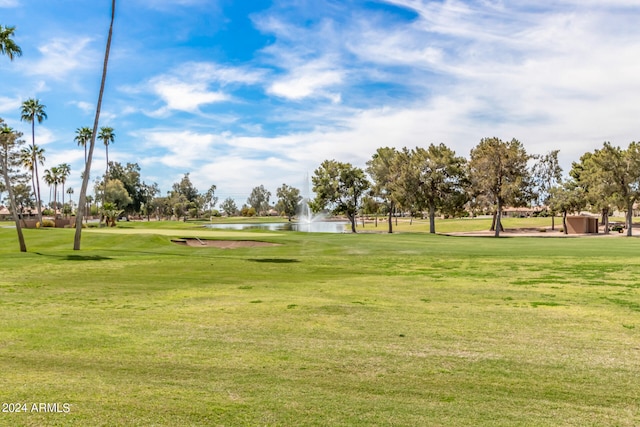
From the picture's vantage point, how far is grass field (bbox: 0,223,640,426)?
5633 millimetres

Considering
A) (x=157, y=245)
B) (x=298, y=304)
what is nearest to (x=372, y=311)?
(x=298, y=304)

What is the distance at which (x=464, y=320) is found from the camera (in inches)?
425

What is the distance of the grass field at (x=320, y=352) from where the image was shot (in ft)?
18.5

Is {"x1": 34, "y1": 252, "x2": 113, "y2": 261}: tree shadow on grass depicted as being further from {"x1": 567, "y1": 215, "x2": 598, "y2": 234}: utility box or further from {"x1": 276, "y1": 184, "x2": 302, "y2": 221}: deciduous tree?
{"x1": 276, "y1": 184, "x2": 302, "y2": 221}: deciduous tree

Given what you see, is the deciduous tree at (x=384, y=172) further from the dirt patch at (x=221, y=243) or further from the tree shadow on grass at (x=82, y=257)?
the tree shadow on grass at (x=82, y=257)

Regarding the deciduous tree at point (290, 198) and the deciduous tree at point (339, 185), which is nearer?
the deciduous tree at point (339, 185)

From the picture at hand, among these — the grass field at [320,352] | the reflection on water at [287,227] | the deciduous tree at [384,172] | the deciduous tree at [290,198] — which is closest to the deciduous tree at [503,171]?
the deciduous tree at [384,172]

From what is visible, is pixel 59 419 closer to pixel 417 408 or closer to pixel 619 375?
pixel 417 408

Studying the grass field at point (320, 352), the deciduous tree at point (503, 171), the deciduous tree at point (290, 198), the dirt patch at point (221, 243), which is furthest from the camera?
the deciduous tree at point (290, 198)

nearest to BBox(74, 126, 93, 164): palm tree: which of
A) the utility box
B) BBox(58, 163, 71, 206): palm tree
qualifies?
BBox(58, 163, 71, 206): palm tree

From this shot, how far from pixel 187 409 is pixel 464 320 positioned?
7.07m

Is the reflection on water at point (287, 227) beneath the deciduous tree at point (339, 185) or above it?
beneath

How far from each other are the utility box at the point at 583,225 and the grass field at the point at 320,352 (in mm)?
61067

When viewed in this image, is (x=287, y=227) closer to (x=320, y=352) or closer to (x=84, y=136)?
(x=84, y=136)
